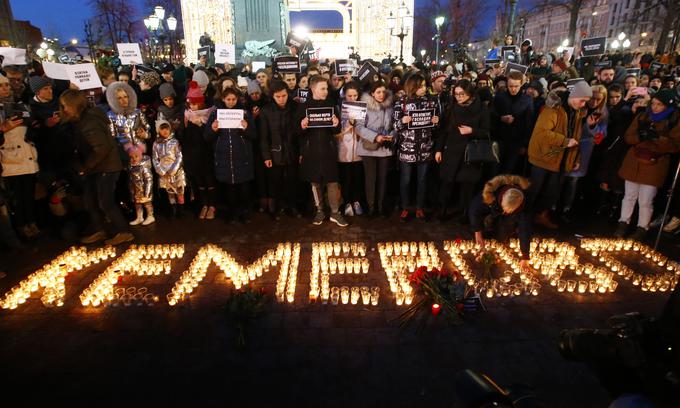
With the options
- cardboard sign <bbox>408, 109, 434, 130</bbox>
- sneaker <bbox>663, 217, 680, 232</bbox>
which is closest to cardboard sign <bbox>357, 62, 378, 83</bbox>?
cardboard sign <bbox>408, 109, 434, 130</bbox>

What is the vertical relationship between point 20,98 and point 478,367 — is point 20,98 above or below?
above

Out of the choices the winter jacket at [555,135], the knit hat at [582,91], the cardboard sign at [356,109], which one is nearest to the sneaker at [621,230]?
the winter jacket at [555,135]

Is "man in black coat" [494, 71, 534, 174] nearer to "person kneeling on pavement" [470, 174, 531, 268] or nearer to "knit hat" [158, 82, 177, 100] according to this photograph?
"person kneeling on pavement" [470, 174, 531, 268]

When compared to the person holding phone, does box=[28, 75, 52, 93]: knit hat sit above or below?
above

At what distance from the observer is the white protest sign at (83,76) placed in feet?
19.9

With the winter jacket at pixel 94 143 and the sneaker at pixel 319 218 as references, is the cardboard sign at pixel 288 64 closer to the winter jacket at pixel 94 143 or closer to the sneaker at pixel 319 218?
the sneaker at pixel 319 218

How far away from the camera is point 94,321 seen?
13.1 ft

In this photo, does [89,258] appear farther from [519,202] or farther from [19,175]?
[519,202]

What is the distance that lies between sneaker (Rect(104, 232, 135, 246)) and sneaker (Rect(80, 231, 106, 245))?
0.16 metres

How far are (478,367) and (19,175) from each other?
6135mm

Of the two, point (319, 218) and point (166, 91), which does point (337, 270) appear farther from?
point (166, 91)

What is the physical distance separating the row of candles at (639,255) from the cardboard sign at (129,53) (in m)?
8.47

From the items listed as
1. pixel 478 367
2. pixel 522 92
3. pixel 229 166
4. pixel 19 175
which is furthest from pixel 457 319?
pixel 19 175

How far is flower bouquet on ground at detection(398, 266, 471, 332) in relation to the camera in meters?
3.94
